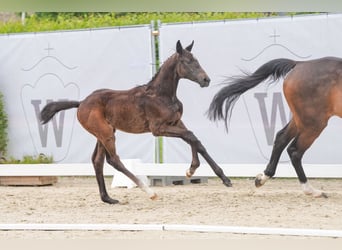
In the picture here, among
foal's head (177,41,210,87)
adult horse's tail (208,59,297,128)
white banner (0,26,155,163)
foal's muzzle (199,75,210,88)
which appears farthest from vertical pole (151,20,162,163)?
foal's muzzle (199,75,210,88)

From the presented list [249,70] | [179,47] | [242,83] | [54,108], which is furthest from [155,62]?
[179,47]

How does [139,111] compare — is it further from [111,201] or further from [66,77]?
[66,77]

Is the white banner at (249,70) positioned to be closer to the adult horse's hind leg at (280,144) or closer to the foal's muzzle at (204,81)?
the adult horse's hind leg at (280,144)

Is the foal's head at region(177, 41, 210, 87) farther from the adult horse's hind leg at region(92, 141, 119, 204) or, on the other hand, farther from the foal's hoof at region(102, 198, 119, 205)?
the foal's hoof at region(102, 198, 119, 205)

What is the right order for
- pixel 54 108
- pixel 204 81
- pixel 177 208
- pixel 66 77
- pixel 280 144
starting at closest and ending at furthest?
1. pixel 204 81
2. pixel 177 208
3. pixel 54 108
4. pixel 280 144
5. pixel 66 77

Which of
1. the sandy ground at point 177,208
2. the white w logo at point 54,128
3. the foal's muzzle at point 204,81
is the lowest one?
the sandy ground at point 177,208

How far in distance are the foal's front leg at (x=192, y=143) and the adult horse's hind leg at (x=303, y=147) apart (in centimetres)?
99

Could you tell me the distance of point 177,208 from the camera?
6.34 meters

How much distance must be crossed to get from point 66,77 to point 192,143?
12.7 ft

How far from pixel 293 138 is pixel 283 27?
204cm

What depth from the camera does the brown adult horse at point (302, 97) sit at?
6.64m

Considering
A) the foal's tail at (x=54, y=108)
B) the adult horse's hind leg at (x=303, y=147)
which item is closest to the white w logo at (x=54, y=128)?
the foal's tail at (x=54, y=108)

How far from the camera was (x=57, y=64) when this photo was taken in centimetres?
971

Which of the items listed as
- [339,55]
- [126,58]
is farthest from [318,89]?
[126,58]
